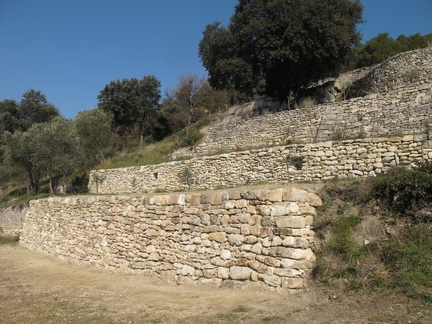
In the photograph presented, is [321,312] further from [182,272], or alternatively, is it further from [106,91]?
[106,91]

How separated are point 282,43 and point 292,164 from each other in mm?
10922

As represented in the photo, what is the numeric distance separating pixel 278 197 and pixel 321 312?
103 inches

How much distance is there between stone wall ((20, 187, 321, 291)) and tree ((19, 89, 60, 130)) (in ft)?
117

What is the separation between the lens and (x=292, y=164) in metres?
12.2

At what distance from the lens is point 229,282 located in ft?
25.1

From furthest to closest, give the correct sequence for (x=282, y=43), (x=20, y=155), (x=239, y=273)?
(x=20, y=155) → (x=282, y=43) → (x=239, y=273)

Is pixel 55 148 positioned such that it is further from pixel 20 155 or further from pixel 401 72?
pixel 401 72

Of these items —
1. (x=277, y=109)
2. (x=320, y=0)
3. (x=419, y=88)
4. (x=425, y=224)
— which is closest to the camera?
(x=425, y=224)

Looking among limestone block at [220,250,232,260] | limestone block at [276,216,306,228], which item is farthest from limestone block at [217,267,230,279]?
limestone block at [276,216,306,228]

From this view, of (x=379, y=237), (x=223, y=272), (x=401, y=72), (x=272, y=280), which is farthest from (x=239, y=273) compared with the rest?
(x=401, y=72)

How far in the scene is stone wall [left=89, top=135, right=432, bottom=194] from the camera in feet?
31.8

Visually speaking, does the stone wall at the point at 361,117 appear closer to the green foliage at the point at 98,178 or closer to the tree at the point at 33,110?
the green foliage at the point at 98,178

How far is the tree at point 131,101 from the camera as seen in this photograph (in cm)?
3778

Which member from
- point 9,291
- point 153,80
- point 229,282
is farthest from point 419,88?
point 153,80
